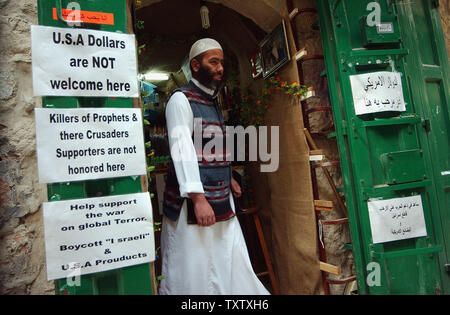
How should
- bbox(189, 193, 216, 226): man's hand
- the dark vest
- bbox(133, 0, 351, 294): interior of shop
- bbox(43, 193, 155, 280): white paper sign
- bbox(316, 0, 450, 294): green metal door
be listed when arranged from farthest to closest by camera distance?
1. bbox(133, 0, 351, 294): interior of shop
2. bbox(316, 0, 450, 294): green metal door
3. the dark vest
4. bbox(189, 193, 216, 226): man's hand
5. bbox(43, 193, 155, 280): white paper sign

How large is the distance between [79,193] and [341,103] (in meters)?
1.93

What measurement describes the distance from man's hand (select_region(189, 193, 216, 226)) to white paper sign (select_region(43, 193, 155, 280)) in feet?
1.25

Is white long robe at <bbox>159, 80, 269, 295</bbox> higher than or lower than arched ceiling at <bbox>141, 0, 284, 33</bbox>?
lower

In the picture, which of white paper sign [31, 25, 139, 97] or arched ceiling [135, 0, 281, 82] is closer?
white paper sign [31, 25, 139, 97]

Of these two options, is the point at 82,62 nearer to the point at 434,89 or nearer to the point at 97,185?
the point at 97,185

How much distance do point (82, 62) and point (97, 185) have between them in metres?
0.67

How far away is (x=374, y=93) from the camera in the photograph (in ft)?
7.13

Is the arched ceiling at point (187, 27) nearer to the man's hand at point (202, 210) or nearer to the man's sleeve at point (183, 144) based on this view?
the man's sleeve at point (183, 144)

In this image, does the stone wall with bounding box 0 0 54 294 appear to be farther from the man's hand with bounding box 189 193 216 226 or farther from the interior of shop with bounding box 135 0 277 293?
the interior of shop with bounding box 135 0 277 293

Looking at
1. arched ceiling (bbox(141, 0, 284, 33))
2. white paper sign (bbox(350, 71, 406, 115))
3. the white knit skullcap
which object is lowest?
white paper sign (bbox(350, 71, 406, 115))

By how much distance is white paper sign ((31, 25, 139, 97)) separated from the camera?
143cm

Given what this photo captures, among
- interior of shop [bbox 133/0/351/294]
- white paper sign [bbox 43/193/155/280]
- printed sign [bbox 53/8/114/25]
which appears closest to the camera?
white paper sign [bbox 43/193/155/280]

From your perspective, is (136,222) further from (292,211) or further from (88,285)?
(292,211)

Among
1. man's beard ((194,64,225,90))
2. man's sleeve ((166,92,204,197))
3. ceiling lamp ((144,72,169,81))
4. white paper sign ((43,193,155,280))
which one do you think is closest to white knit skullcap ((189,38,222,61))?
man's beard ((194,64,225,90))
